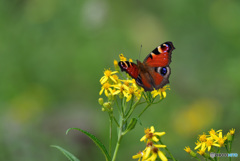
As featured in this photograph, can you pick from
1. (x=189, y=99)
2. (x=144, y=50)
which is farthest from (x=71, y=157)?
(x=144, y=50)

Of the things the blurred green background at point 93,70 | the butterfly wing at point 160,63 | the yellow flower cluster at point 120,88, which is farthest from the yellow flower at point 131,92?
the blurred green background at point 93,70

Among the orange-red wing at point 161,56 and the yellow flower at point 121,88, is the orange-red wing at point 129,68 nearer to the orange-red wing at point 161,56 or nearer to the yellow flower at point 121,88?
the yellow flower at point 121,88

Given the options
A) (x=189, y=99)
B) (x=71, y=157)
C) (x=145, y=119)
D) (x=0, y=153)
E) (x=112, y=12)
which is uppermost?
(x=112, y=12)

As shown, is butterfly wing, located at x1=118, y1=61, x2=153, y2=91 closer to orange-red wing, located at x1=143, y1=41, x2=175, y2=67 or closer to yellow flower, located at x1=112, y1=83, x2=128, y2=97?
yellow flower, located at x1=112, y1=83, x2=128, y2=97

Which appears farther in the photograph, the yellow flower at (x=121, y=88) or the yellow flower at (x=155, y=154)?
the yellow flower at (x=121, y=88)

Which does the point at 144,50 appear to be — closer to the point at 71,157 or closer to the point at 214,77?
the point at 214,77

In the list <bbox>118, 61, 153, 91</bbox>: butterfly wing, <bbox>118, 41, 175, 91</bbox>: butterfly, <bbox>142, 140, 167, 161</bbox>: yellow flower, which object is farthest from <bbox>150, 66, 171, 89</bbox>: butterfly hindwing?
<bbox>142, 140, 167, 161</bbox>: yellow flower

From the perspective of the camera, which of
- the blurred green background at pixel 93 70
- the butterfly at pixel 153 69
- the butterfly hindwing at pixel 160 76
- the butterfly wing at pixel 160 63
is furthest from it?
the blurred green background at pixel 93 70
